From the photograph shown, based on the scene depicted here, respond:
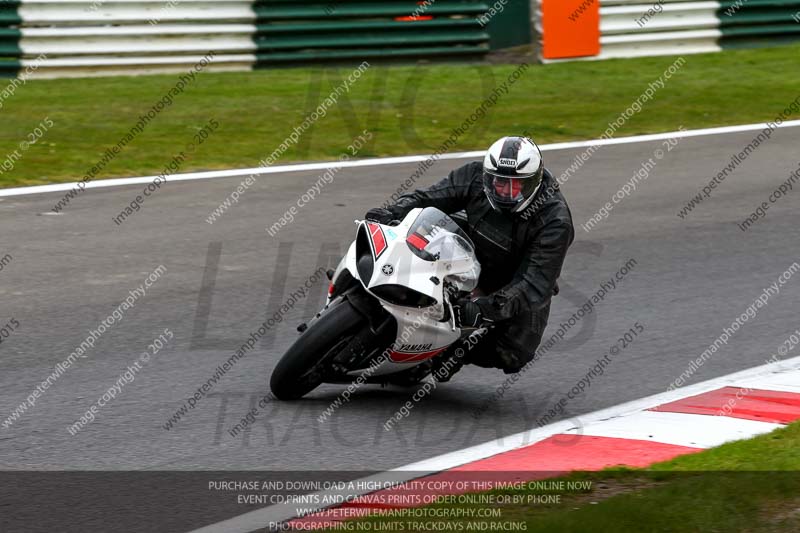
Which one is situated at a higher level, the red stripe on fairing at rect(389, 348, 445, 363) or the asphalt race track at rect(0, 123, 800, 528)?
the red stripe on fairing at rect(389, 348, 445, 363)

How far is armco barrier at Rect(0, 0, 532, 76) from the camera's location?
16.4m

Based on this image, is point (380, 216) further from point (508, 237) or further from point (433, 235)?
point (508, 237)

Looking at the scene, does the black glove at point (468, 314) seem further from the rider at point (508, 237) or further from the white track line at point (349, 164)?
the white track line at point (349, 164)

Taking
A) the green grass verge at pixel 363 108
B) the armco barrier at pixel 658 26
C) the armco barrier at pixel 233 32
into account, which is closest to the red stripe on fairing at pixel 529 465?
the green grass verge at pixel 363 108

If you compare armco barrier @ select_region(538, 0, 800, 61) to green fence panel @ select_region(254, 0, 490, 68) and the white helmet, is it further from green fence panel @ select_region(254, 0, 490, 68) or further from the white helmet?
the white helmet

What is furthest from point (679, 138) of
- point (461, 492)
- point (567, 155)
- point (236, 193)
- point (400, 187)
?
point (461, 492)

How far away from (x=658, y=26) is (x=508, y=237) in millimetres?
13504

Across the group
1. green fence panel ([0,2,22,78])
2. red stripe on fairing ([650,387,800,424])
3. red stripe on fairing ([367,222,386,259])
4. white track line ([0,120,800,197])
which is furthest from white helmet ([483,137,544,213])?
green fence panel ([0,2,22,78])

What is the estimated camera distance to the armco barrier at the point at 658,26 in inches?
745

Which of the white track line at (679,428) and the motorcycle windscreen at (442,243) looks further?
the motorcycle windscreen at (442,243)

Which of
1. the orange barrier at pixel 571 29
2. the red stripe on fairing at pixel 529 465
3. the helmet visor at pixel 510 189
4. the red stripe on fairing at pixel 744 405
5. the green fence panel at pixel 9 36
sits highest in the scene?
the helmet visor at pixel 510 189

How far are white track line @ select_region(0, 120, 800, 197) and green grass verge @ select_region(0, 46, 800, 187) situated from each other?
0.27 meters

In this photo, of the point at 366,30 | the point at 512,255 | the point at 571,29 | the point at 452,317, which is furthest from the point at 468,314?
the point at 571,29

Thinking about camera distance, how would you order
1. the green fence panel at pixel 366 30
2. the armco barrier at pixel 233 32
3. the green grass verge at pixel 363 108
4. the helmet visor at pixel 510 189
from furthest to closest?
the green fence panel at pixel 366 30, the armco barrier at pixel 233 32, the green grass verge at pixel 363 108, the helmet visor at pixel 510 189
